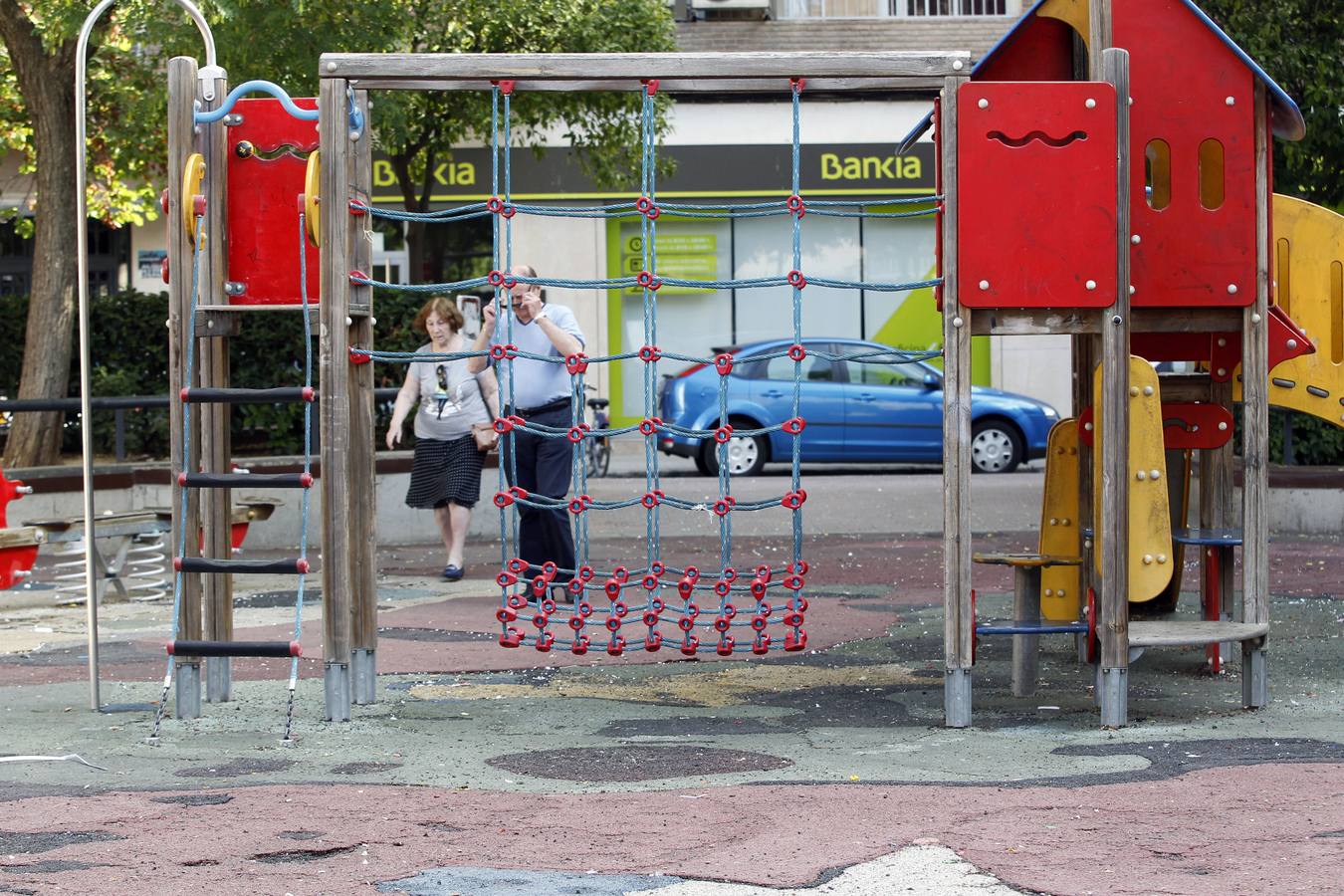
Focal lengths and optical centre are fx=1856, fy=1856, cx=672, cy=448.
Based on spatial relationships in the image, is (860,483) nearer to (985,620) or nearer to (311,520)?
(311,520)

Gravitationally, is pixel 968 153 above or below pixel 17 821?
above

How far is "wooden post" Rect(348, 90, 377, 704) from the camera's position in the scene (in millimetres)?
7480

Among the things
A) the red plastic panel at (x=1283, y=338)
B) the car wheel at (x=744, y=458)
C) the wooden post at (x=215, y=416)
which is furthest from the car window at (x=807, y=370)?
the wooden post at (x=215, y=416)

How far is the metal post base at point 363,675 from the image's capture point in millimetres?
7590

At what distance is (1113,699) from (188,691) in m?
3.59

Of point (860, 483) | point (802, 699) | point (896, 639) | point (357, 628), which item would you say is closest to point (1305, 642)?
point (896, 639)

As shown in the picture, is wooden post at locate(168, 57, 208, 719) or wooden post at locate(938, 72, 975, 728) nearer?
wooden post at locate(938, 72, 975, 728)

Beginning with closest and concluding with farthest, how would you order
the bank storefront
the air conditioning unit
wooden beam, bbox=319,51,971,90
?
wooden beam, bbox=319,51,971,90, the bank storefront, the air conditioning unit

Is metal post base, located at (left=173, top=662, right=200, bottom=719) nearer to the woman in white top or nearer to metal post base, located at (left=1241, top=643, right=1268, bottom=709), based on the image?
metal post base, located at (left=1241, top=643, right=1268, bottom=709)

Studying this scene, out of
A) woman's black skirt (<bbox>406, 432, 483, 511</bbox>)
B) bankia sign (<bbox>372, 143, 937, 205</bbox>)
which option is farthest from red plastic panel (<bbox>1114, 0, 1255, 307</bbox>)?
bankia sign (<bbox>372, 143, 937, 205</bbox>)

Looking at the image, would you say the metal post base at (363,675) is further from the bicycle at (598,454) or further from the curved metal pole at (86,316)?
the bicycle at (598,454)

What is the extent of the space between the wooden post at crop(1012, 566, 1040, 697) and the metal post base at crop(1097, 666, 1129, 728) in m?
0.61

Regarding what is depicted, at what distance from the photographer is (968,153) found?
6984mm

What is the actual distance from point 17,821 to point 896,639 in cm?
486
